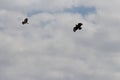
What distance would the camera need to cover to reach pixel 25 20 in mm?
104000

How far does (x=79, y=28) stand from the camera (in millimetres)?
101500

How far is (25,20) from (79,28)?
66.1 ft
